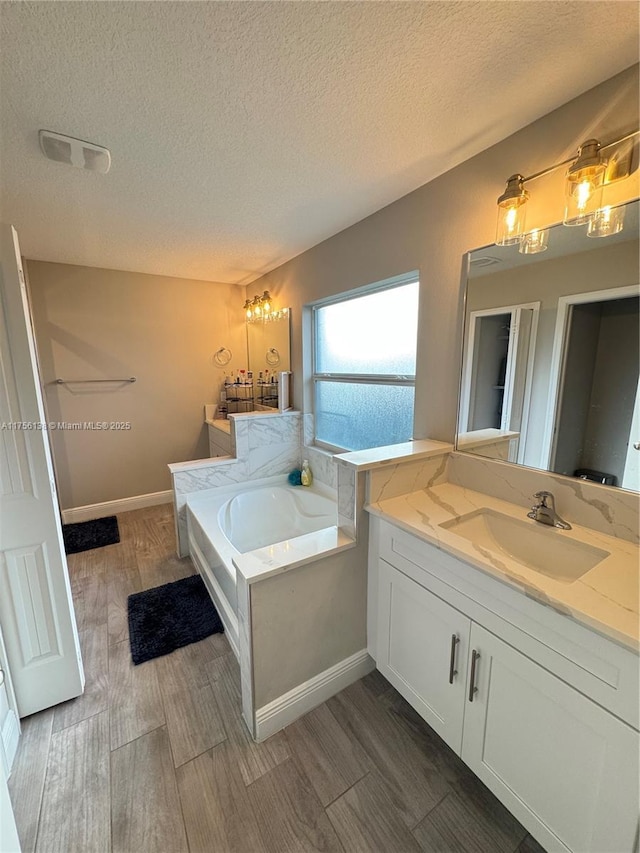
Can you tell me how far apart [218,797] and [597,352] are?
2.00 meters

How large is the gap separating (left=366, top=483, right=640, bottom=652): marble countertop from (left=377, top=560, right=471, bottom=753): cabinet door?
0.24 meters

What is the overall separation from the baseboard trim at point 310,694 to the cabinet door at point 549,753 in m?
0.54

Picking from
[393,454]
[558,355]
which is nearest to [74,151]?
[393,454]

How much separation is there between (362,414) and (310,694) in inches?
64.7

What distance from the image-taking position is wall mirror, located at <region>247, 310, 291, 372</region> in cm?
297

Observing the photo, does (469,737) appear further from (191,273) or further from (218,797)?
(191,273)

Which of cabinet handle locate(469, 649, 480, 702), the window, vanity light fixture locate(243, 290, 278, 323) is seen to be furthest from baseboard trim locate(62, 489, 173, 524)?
cabinet handle locate(469, 649, 480, 702)

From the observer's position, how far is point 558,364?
4.13 ft

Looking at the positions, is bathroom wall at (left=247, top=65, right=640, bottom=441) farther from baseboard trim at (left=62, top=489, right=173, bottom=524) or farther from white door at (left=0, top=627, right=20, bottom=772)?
baseboard trim at (left=62, top=489, right=173, bottom=524)

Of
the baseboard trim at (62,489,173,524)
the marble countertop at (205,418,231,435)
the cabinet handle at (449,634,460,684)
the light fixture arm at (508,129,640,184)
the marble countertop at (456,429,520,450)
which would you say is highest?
the light fixture arm at (508,129,640,184)

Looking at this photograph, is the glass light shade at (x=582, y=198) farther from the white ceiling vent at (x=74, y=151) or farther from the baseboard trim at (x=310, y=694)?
the baseboard trim at (x=310, y=694)

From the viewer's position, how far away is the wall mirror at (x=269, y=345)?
9.75ft

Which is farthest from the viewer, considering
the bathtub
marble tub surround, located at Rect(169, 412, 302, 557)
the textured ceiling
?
marble tub surround, located at Rect(169, 412, 302, 557)

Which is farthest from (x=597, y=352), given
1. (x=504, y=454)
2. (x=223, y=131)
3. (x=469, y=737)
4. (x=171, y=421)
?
(x=171, y=421)
